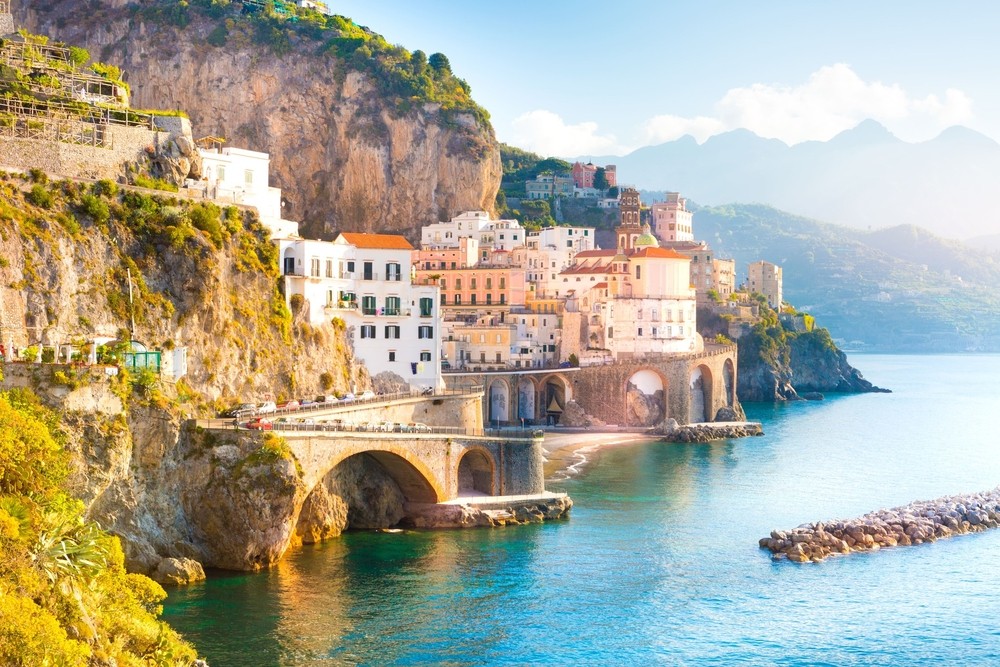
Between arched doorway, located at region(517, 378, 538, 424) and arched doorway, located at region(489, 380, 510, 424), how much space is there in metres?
3.09

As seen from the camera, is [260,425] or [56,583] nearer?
[56,583]

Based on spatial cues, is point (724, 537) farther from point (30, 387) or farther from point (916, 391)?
point (916, 391)

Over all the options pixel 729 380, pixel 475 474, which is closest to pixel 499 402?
pixel 729 380

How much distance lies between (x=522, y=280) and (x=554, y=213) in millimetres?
47738

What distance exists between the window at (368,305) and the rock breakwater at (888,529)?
26.8m

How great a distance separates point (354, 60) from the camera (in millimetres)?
127812

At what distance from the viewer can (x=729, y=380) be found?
121m

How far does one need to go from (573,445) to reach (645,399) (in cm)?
1550

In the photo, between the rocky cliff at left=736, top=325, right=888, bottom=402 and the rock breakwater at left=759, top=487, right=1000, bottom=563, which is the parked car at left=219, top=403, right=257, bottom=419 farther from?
the rocky cliff at left=736, top=325, right=888, bottom=402

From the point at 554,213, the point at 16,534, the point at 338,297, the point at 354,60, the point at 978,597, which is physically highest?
the point at 354,60

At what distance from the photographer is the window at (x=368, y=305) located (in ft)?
235

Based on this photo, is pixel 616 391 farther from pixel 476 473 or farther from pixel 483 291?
pixel 476 473

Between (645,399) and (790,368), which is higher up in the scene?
(790,368)

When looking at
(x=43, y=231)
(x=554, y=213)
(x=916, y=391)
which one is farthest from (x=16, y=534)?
(x=916, y=391)
